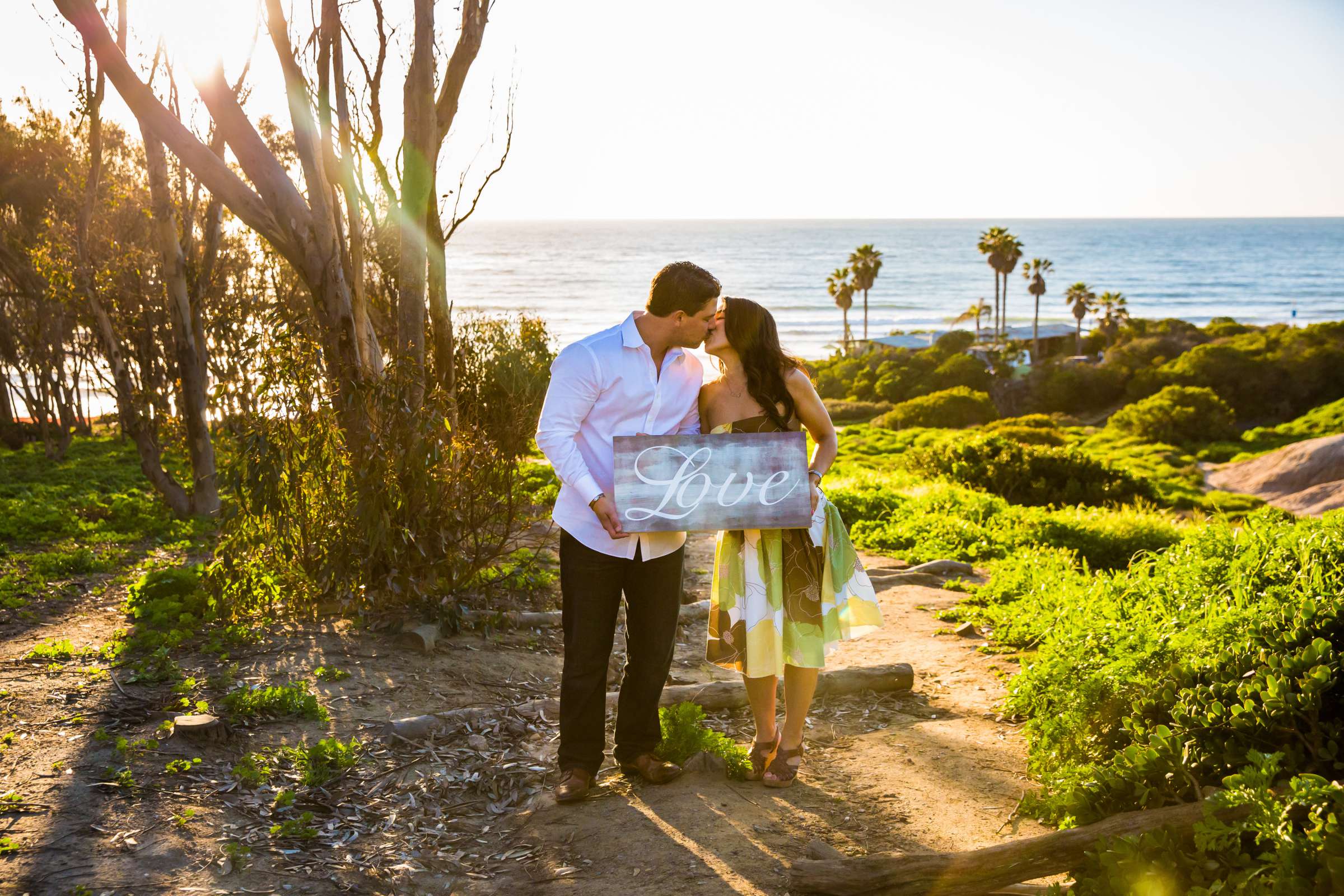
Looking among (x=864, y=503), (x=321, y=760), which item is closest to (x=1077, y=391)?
(x=864, y=503)

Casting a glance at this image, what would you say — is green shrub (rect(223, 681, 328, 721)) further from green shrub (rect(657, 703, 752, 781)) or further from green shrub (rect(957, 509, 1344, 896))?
green shrub (rect(957, 509, 1344, 896))

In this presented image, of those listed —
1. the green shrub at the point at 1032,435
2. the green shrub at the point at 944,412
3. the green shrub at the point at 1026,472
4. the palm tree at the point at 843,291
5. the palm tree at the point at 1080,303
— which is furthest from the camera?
the palm tree at the point at 843,291

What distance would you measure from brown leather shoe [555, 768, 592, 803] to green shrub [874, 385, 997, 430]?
29.2 metres

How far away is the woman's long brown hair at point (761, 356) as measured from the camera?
12.8 feet

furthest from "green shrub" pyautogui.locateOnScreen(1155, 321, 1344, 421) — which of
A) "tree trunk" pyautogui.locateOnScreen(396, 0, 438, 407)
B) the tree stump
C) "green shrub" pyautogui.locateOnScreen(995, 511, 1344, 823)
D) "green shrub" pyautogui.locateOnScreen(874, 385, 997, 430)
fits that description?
the tree stump

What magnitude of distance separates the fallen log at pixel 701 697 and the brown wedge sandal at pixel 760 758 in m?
0.58

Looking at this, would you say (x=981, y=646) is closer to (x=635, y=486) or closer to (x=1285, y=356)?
(x=635, y=486)

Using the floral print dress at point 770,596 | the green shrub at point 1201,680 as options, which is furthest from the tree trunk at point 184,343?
the green shrub at point 1201,680

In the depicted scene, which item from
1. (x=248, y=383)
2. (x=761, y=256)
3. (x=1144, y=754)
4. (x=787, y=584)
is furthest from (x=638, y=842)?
(x=761, y=256)

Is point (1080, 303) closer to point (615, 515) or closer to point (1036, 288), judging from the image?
point (1036, 288)

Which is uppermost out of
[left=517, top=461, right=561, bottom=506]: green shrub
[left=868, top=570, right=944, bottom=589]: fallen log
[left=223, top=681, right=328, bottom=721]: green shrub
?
[left=223, top=681, right=328, bottom=721]: green shrub

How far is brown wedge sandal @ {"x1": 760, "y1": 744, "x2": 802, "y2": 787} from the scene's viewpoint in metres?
4.18

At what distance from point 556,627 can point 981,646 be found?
2860 mm

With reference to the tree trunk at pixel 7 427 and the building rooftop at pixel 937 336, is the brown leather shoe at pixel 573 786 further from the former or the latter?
the building rooftop at pixel 937 336
